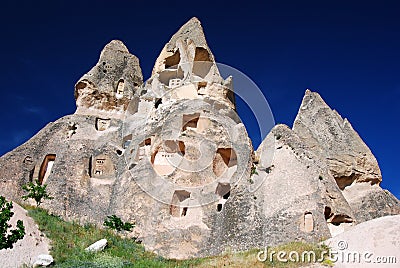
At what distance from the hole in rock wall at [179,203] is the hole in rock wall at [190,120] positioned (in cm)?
420

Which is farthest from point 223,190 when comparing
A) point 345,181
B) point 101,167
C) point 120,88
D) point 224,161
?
point 120,88

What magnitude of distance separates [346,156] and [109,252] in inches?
566

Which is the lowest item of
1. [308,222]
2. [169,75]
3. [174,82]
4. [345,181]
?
[308,222]

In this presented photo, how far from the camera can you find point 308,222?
16609 millimetres

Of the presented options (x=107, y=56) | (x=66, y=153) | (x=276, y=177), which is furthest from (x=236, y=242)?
(x=107, y=56)

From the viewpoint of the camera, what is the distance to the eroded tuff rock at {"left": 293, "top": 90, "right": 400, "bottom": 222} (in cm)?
2239

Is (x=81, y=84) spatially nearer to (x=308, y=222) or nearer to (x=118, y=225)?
(x=118, y=225)

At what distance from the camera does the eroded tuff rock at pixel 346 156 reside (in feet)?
73.5

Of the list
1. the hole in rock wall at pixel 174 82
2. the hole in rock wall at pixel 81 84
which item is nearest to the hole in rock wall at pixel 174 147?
the hole in rock wall at pixel 174 82

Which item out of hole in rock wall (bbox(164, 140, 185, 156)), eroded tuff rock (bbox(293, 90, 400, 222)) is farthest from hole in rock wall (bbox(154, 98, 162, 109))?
eroded tuff rock (bbox(293, 90, 400, 222))

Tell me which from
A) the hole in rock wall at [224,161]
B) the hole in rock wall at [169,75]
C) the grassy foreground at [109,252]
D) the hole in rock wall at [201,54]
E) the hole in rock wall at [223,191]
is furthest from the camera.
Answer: the hole in rock wall at [169,75]

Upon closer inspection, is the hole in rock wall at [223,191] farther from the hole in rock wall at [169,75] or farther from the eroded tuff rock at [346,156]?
the hole in rock wall at [169,75]

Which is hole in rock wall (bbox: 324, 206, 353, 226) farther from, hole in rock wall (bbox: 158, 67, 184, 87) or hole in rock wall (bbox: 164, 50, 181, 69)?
hole in rock wall (bbox: 164, 50, 181, 69)

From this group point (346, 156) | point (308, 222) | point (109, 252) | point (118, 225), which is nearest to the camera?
point (109, 252)
